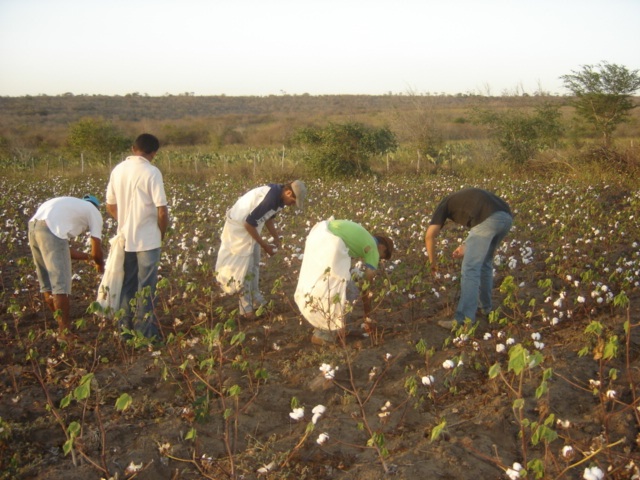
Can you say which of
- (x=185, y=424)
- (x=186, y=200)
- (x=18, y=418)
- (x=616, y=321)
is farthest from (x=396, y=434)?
(x=186, y=200)

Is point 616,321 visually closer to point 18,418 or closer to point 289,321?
point 289,321

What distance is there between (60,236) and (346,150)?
45.1 feet

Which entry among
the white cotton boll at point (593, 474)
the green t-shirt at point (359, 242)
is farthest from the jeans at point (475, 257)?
the white cotton boll at point (593, 474)

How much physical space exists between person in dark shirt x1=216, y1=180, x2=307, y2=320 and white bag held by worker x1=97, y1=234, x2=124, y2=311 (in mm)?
815

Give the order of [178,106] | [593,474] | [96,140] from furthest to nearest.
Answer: [178,106] → [96,140] → [593,474]

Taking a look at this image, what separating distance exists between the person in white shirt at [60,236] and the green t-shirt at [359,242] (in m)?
1.99

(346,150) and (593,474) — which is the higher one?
(346,150)

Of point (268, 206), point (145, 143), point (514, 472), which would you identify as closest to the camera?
point (514, 472)

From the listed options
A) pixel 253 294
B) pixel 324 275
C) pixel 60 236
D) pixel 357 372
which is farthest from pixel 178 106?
pixel 357 372

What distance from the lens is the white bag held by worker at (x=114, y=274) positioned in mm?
4988

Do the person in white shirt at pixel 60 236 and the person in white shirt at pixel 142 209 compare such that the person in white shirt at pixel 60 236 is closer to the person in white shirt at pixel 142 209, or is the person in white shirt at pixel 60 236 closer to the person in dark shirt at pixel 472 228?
the person in white shirt at pixel 142 209

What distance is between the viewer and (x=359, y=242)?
472 centimetres

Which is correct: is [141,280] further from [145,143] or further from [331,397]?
[331,397]

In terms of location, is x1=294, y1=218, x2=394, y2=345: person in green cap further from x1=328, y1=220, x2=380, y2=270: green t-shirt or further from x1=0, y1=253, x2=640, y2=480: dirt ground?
x1=0, y1=253, x2=640, y2=480: dirt ground
